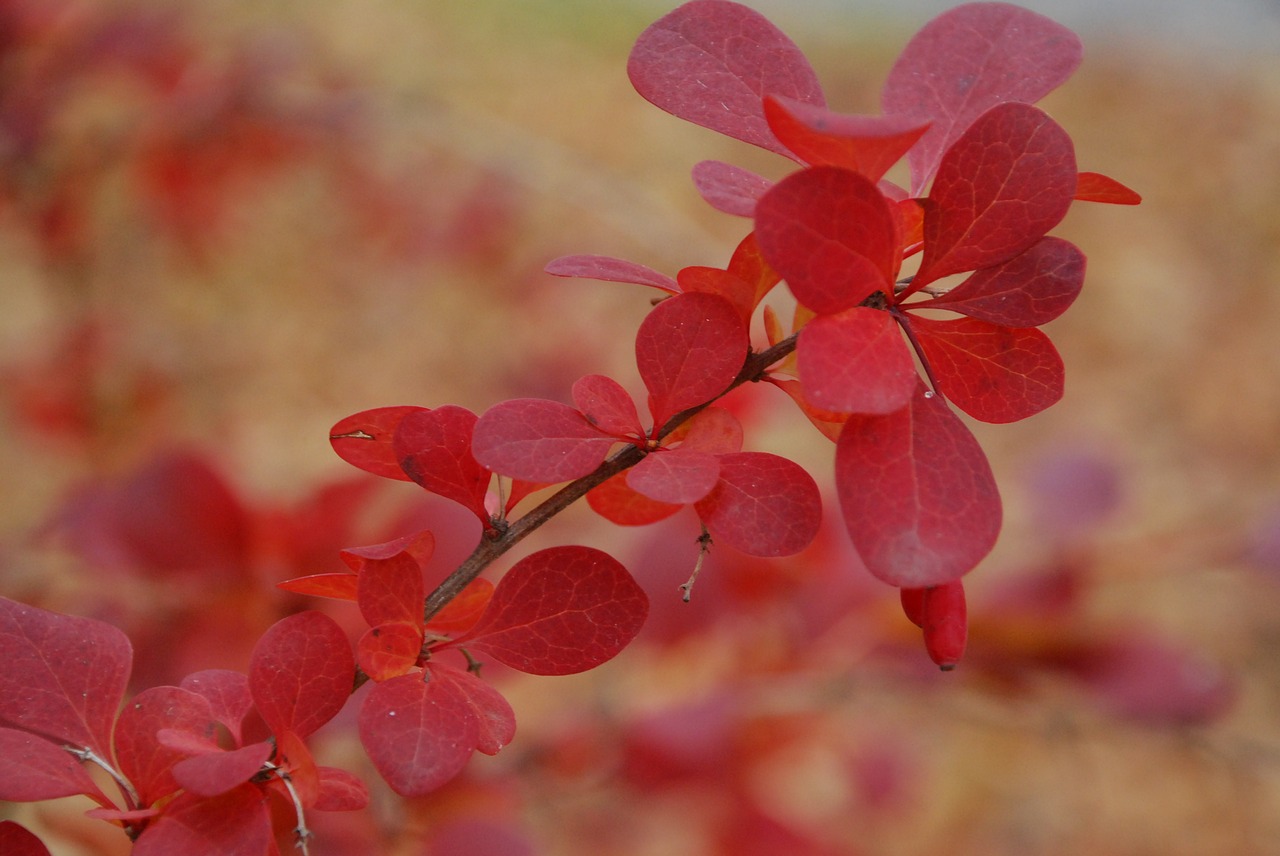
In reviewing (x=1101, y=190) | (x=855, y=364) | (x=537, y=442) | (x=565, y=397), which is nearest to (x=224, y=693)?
(x=537, y=442)

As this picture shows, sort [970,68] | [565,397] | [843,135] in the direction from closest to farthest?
[843,135]
[970,68]
[565,397]

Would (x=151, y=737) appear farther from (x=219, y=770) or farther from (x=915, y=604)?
(x=915, y=604)

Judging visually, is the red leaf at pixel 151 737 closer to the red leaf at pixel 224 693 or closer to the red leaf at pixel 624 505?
the red leaf at pixel 224 693

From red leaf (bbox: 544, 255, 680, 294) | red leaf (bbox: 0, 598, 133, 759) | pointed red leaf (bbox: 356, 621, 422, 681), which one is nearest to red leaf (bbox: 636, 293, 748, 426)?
red leaf (bbox: 544, 255, 680, 294)

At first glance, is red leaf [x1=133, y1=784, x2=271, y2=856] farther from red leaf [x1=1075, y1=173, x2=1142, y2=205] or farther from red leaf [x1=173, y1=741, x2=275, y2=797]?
red leaf [x1=1075, y1=173, x2=1142, y2=205]

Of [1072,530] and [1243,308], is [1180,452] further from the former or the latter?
[1072,530]
